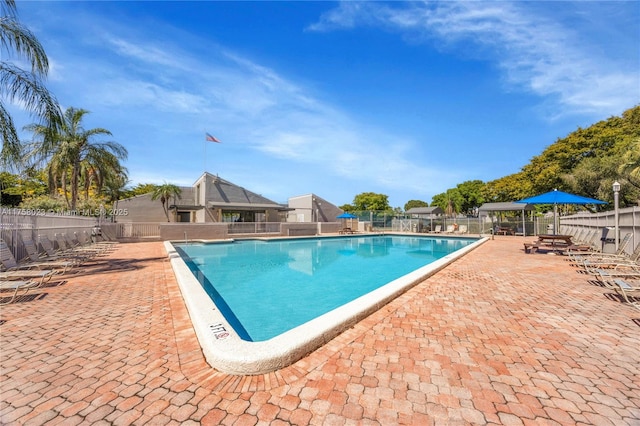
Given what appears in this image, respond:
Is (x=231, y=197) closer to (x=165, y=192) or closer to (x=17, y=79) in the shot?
(x=165, y=192)

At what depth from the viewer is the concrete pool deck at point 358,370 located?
203 centimetres

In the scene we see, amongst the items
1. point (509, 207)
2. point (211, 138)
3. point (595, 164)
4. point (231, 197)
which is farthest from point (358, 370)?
point (509, 207)

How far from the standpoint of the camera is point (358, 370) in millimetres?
2617

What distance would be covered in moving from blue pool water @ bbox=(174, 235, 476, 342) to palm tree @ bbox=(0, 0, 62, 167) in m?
6.26

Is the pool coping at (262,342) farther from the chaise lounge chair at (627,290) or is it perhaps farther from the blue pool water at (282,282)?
the chaise lounge chair at (627,290)

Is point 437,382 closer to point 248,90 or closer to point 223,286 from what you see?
point 223,286

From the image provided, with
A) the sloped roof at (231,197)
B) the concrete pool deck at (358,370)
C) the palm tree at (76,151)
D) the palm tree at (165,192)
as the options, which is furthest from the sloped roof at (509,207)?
the palm tree at (76,151)

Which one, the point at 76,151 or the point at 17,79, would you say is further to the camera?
the point at 76,151

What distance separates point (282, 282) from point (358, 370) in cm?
590

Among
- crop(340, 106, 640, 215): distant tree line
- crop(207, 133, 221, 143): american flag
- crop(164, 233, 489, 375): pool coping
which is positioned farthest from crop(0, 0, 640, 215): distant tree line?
crop(164, 233, 489, 375): pool coping

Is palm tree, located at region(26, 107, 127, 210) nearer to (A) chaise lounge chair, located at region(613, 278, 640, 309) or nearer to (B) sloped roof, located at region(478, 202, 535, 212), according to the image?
(A) chaise lounge chair, located at region(613, 278, 640, 309)

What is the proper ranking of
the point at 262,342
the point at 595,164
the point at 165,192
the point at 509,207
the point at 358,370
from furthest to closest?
the point at 509,207 → the point at 165,192 → the point at 595,164 → the point at 262,342 → the point at 358,370

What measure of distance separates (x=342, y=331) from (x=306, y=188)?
31.9m

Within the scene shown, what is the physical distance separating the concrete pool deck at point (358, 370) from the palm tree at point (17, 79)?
20.0 feet
